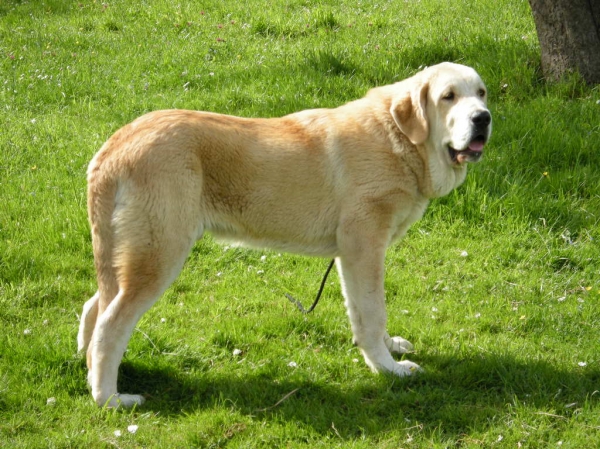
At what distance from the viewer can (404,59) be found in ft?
Result: 28.4

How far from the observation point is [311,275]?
6.12 m

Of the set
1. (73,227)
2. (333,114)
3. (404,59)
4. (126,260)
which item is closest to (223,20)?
(404,59)

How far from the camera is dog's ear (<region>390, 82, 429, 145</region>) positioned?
15.9 feet

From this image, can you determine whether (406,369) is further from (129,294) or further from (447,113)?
(129,294)

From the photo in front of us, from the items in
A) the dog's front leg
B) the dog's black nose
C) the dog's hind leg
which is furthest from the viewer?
the dog's front leg

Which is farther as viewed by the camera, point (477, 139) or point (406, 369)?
point (406, 369)

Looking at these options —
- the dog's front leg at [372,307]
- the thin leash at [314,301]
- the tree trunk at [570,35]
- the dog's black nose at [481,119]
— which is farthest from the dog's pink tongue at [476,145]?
the tree trunk at [570,35]

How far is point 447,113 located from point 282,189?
1080 mm

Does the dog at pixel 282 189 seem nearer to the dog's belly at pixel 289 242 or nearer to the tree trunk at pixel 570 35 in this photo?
the dog's belly at pixel 289 242

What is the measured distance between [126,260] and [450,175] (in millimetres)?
2030

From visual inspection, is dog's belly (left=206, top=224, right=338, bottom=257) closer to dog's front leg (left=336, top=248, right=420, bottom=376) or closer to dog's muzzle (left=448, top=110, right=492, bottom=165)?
dog's front leg (left=336, top=248, right=420, bottom=376)

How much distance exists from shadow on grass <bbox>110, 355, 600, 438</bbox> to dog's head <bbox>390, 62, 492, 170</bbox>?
4.24 feet

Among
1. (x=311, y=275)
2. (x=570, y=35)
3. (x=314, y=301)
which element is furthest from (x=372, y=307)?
(x=570, y=35)

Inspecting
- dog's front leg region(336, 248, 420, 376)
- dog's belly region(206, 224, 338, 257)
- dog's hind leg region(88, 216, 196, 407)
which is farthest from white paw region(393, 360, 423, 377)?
dog's hind leg region(88, 216, 196, 407)
